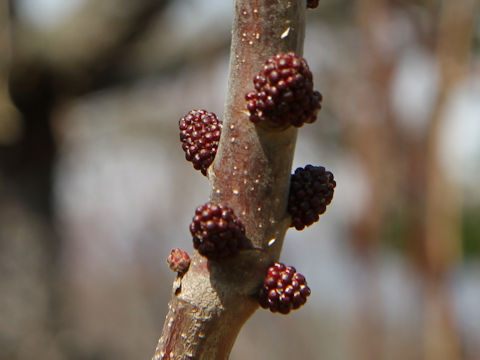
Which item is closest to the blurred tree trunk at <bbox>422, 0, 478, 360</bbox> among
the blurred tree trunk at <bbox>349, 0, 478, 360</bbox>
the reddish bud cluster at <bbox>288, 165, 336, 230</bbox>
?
the blurred tree trunk at <bbox>349, 0, 478, 360</bbox>

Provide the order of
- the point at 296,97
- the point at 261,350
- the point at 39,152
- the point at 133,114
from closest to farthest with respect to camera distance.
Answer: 1. the point at 296,97
2. the point at 39,152
3. the point at 261,350
4. the point at 133,114

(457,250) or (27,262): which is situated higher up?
(27,262)

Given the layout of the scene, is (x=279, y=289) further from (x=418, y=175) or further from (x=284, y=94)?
(x=418, y=175)

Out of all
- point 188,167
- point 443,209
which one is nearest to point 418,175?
point 443,209

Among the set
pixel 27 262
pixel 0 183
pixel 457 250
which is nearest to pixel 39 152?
pixel 0 183

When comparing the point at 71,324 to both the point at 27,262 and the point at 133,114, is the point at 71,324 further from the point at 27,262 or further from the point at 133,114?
the point at 133,114

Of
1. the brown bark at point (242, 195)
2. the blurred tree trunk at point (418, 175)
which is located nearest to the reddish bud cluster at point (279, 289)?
the brown bark at point (242, 195)

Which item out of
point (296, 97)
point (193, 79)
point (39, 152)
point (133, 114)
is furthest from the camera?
point (133, 114)

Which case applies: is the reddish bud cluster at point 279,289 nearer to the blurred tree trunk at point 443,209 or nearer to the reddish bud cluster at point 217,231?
the reddish bud cluster at point 217,231

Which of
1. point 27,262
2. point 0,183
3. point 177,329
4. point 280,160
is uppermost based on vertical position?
point 0,183

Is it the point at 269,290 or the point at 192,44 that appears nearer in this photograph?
the point at 269,290
